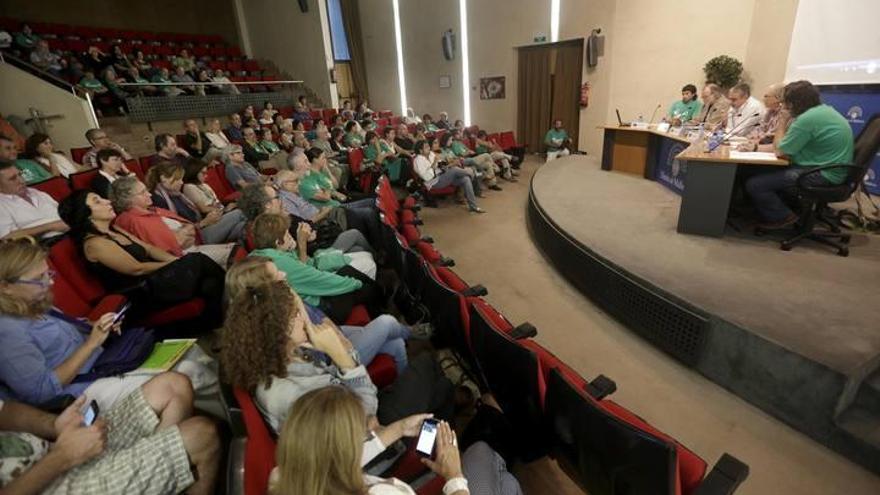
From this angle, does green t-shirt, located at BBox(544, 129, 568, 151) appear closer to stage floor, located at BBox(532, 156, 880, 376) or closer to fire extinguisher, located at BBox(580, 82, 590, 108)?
fire extinguisher, located at BBox(580, 82, 590, 108)

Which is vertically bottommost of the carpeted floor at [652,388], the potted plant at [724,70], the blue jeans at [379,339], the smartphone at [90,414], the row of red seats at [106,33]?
the carpeted floor at [652,388]

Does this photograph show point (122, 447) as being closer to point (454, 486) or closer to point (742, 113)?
point (454, 486)

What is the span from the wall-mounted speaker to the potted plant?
18.2 ft

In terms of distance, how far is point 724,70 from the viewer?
5719 millimetres

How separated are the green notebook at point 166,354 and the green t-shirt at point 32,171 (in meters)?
3.19

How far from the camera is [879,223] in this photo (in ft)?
10.4

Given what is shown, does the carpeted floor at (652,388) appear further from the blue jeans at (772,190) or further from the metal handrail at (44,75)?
the metal handrail at (44,75)

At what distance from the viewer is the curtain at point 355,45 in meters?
11.2

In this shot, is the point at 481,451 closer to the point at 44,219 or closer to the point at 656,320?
the point at 656,320

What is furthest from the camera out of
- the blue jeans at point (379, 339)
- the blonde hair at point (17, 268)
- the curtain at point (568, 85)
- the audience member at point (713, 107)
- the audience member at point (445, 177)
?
the curtain at point (568, 85)

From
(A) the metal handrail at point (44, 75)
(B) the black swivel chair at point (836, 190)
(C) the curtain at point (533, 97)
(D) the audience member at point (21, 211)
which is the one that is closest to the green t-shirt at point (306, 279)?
(D) the audience member at point (21, 211)

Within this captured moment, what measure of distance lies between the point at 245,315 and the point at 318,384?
1.03 ft

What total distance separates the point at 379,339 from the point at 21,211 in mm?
2819

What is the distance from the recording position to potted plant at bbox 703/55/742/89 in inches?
223
